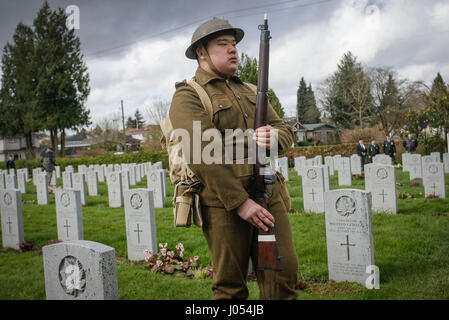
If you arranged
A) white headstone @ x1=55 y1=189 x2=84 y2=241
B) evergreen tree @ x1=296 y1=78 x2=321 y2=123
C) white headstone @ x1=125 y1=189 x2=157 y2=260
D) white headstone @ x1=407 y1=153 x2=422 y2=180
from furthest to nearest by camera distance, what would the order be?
1. evergreen tree @ x1=296 y1=78 x2=321 y2=123
2. white headstone @ x1=407 y1=153 x2=422 y2=180
3. white headstone @ x1=55 y1=189 x2=84 y2=241
4. white headstone @ x1=125 y1=189 x2=157 y2=260

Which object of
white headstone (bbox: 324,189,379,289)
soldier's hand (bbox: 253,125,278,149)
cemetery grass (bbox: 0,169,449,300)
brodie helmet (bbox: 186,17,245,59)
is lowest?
cemetery grass (bbox: 0,169,449,300)

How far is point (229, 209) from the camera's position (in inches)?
92.5

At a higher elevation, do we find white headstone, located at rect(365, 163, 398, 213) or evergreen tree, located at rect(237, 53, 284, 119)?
evergreen tree, located at rect(237, 53, 284, 119)

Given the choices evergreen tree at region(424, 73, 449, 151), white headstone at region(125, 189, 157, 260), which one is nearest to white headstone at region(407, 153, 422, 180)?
evergreen tree at region(424, 73, 449, 151)

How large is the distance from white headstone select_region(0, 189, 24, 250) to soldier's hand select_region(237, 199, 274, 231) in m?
7.22

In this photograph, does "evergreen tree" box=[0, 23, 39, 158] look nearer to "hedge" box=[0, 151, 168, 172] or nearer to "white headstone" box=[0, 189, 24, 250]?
"hedge" box=[0, 151, 168, 172]

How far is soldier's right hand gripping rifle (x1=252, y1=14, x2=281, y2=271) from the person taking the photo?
2416 millimetres

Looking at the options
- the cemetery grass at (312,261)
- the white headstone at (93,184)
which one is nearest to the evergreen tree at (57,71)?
the white headstone at (93,184)

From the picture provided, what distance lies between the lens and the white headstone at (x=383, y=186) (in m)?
8.81

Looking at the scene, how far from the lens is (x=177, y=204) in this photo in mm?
2646

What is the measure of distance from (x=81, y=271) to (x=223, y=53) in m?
2.00

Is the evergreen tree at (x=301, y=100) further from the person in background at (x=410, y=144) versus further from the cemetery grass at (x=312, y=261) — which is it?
the cemetery grass at (x=312, y=261)

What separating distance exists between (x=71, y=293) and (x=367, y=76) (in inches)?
1760

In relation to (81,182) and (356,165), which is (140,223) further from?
(356,165)
